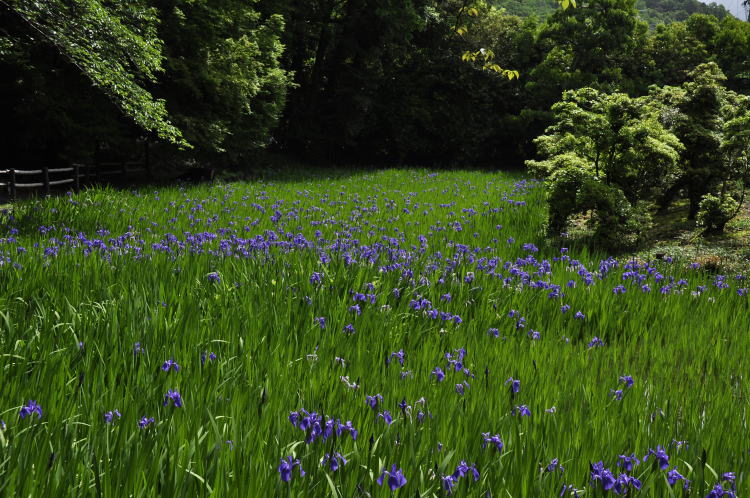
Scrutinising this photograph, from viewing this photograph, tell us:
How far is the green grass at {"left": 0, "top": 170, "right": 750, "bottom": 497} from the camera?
211 centimetres

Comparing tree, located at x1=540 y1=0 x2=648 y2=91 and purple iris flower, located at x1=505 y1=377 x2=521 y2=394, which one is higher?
tree, located at x1=540 y1=0 x2=648 y2=91

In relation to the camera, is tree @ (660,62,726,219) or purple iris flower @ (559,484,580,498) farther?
tree @ (660,62,726,219)

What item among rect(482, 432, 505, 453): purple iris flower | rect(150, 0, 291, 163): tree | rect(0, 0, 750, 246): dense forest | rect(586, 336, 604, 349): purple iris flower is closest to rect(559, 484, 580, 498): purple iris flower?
rect(482, 432, 505, 453): purple iris flower

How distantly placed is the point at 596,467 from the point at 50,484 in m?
1.93

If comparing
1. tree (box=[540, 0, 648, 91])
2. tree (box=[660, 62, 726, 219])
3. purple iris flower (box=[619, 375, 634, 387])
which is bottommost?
purple iris flower (box=[619, 375, 634, 387])

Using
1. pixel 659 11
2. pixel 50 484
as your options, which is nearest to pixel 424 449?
pixel 50 484

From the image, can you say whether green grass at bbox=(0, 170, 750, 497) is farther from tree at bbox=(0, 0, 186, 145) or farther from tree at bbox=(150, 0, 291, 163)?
tree at bbox=(150, 0, 291, 163)

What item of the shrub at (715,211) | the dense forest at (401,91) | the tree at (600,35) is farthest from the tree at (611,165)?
the tree at (600,35)

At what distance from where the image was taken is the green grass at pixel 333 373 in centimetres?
211

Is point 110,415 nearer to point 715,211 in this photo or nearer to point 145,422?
point 145,422

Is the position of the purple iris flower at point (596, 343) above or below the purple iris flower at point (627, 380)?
below

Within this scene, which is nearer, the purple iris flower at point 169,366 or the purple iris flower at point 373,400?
the purple iris flower at point 373,400

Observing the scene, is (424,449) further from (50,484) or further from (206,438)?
(50,484)

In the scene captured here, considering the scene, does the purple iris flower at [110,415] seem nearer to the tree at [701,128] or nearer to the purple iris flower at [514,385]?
the purple iris flower at [514,385]
